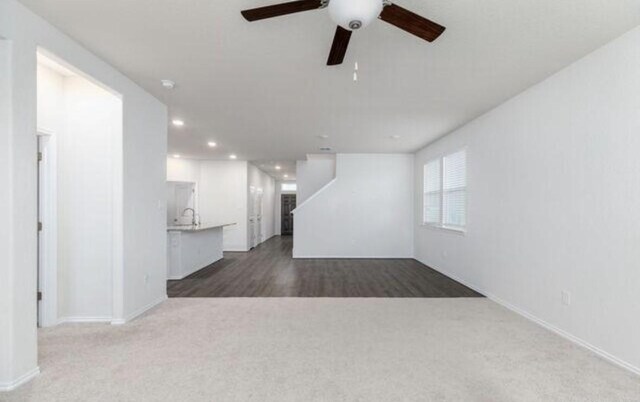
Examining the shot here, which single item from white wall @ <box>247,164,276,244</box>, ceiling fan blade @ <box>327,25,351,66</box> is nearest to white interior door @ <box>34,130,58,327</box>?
ceiling fan blade @ <box>327,25,351,66</box>

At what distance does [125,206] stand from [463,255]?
4.81 m

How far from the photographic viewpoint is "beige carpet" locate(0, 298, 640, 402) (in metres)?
2.06

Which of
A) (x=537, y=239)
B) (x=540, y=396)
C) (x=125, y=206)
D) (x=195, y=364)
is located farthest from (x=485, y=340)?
(x=125, y=206)

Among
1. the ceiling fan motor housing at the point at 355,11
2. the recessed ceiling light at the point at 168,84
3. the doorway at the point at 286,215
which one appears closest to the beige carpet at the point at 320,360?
the ceiling fan motor housing at the point at 355,11

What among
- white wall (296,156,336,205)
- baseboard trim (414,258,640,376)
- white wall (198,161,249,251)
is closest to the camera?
baseboard trim (414,258,640,376)

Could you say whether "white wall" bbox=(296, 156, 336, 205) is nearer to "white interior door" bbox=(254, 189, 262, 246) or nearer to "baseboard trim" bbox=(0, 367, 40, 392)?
"white interior door" bbox=(254, 189, 262, 246)

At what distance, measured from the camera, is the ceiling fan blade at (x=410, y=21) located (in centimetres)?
169

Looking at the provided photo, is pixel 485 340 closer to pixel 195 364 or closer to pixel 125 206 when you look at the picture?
pixel 195 364

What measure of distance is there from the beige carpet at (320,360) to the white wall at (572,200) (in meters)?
0.36

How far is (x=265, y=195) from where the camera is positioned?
457 inches

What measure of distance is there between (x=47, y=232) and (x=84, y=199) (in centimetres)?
46

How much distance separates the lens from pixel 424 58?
110 inches

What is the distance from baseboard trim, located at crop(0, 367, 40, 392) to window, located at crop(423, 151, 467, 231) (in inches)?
209

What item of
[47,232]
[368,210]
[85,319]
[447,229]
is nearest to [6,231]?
[47,232]
